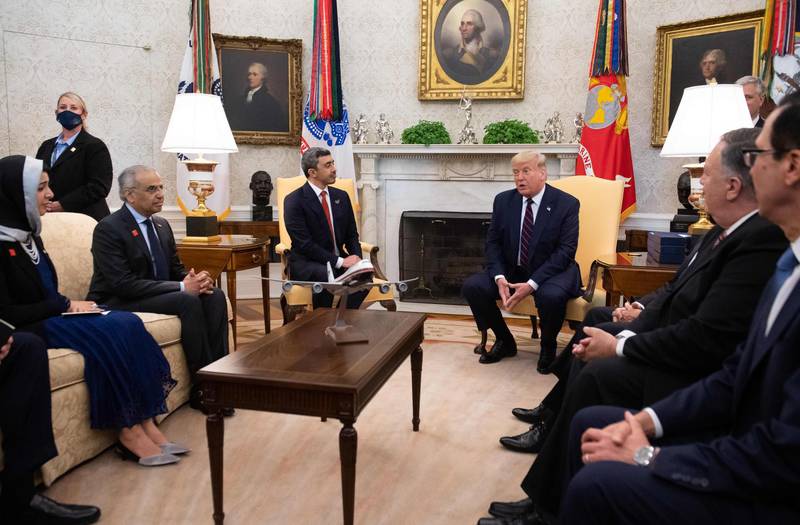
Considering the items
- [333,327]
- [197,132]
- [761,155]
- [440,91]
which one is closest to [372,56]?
[440,91]

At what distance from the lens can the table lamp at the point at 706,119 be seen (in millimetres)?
3789

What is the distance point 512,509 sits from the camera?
245 cm

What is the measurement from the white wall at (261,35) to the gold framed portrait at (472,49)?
13 centimetres

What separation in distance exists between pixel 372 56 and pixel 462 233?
2169mm

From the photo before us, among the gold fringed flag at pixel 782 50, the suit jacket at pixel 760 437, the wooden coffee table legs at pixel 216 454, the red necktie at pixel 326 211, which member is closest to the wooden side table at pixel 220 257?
the red necktie at pixel 326 211

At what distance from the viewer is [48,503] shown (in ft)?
8.18

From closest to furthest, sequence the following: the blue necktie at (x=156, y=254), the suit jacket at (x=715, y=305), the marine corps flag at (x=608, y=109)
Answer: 1. the suit jacket at (x=715, y=305)
2. the blue necktie at (x=156, y=254)
3. the marine corps flag at (x=608, y=109)

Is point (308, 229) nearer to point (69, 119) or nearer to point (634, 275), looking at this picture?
point (69, 119)

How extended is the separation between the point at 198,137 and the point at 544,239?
264 centimetres

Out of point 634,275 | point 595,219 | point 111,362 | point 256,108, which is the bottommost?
point 111,362

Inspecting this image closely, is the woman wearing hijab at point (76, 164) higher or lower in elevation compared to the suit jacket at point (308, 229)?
higher

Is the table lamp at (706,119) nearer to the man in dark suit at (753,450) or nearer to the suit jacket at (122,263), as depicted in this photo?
the man in dark suit at (753,450)

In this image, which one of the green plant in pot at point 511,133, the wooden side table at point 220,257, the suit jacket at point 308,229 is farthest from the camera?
the green plant in pot at point 511,133

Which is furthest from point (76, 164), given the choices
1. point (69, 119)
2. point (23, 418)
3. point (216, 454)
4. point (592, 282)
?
point (592, 282)
